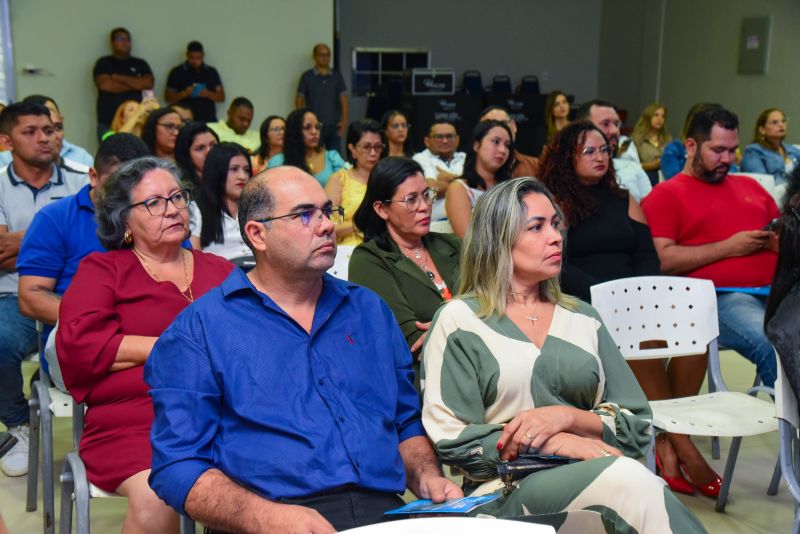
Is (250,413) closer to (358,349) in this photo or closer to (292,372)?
(292,372)

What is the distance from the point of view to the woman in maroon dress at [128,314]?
2184mm

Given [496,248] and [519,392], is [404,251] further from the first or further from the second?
[519,392]

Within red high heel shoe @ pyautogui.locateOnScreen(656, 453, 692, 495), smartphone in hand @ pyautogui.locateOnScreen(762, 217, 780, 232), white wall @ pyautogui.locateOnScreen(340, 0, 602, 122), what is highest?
white wall @ pyautogui.locateOnScreen(340, 0, 602, 122)

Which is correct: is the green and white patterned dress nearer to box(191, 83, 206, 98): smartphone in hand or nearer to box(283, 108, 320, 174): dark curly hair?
box(283, 108, 320, 174): dark curly hair

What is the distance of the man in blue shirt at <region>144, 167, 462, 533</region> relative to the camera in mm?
1708

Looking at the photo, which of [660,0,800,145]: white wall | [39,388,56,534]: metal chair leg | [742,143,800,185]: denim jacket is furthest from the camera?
[660,0,800,145]: white wall

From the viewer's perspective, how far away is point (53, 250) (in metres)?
2.89

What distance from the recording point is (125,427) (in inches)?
89.7

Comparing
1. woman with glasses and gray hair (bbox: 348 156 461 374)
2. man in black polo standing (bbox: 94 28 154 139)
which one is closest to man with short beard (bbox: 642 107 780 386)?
woman with glasses and gray hair (bbox: 348 156 461 374)

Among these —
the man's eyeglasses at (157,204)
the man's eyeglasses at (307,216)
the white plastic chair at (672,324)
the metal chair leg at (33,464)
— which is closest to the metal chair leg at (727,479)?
the white plastic chair at (672,324)

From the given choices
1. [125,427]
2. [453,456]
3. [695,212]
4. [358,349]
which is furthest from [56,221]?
[695,212]

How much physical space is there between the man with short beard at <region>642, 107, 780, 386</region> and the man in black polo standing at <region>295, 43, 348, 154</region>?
551cm

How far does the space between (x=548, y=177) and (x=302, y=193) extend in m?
1.84

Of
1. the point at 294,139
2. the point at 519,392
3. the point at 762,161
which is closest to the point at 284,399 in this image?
the point at 519,392
